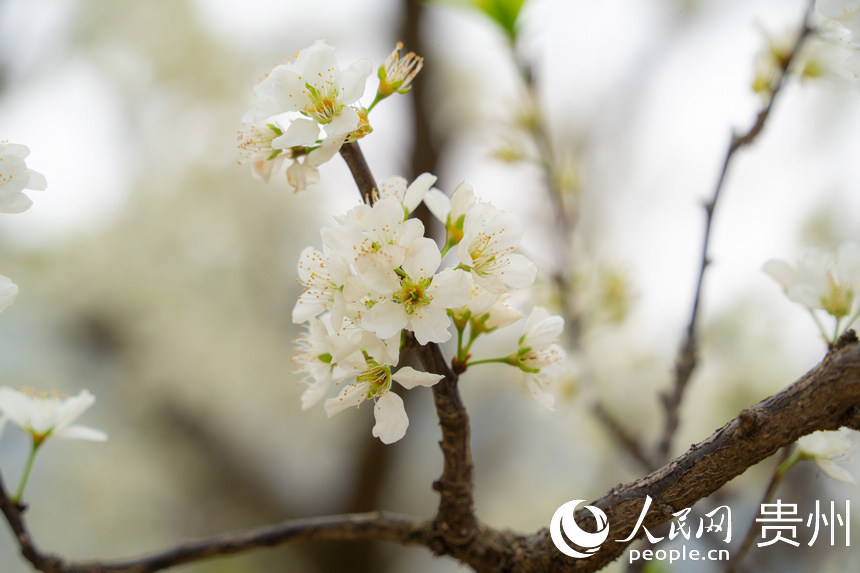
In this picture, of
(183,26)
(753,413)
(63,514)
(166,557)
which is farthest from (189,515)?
(753,413)

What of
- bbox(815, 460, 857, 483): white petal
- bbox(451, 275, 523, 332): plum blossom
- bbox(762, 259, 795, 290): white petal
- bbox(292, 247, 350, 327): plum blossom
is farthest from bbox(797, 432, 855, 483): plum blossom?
bbox(292, 247, 350, 327): plum blossom

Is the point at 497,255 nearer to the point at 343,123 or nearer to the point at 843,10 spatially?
the point at 343,123

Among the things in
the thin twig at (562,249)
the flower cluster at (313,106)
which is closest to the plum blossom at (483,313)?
the flower cluster at (313,106)

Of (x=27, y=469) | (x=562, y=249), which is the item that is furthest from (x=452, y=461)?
(x=562, y=249)

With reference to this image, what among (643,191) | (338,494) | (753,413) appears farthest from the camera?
(338,494)

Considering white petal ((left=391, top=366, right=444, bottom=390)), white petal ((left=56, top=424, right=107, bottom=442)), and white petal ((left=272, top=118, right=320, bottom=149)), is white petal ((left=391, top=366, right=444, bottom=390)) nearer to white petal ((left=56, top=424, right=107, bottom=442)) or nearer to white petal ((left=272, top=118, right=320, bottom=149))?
white petal ((left=272, top=118, right=320, bottom=149))

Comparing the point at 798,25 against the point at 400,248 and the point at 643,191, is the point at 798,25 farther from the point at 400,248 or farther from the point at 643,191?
the point at 643,191

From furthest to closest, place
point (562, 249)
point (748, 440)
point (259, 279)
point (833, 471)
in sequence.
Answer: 1. point (259, 279)
2. point (562, 249)
3. point (833, 471)
4. point (748, 440)

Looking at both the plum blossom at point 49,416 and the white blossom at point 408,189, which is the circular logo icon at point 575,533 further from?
the plum blossom at point 49,416
